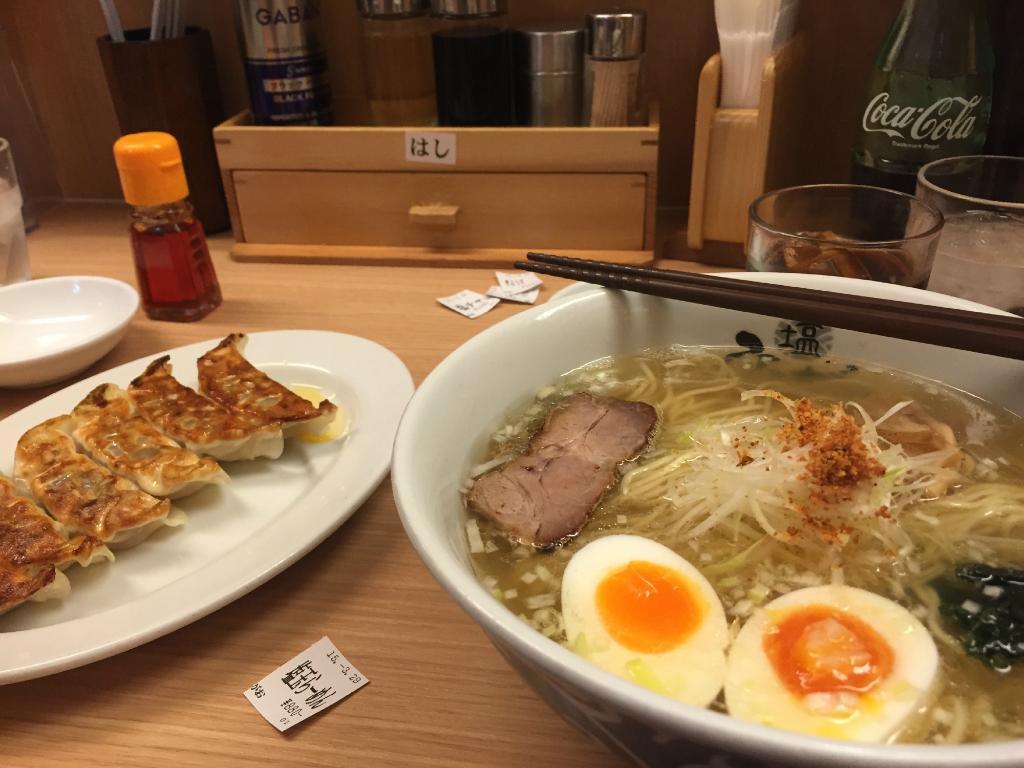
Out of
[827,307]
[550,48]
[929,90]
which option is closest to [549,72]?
[550,48]

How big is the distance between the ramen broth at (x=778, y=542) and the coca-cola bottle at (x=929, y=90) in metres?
0.63

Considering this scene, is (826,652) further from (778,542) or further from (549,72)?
(549,72)

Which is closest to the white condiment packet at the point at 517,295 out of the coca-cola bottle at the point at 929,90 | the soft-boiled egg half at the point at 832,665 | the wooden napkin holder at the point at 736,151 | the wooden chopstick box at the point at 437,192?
the wooden chopstick box at the point at 437,192

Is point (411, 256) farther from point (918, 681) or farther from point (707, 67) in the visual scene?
point (918, 681)

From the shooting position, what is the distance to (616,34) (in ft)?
4.86

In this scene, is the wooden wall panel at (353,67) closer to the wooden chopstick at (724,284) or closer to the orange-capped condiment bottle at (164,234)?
the orange-capped condiment bottle at (164,234)

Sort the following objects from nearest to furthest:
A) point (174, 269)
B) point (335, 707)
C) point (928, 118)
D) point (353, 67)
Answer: point (335, 707), point (928, 118), point (174, 269), point (353, 67)

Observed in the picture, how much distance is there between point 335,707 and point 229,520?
1.08 ft

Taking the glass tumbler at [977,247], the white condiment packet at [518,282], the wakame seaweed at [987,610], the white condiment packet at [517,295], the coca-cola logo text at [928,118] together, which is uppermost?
the coca-cola logo text at [928,118]

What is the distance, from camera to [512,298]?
152cm

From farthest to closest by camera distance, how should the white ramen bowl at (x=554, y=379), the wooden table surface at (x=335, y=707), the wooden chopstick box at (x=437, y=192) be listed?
the wooden chopstick box at (x=437, y=192) < the wooden table surface at (x=335, y=707) < the white ramen bowl at (x=554, y=379)

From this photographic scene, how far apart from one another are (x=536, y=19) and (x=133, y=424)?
48.2 inches

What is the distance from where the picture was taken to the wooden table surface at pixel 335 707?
71cm

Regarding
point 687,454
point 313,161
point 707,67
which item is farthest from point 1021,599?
point 313,161
